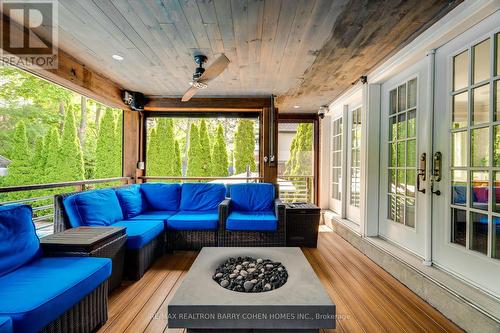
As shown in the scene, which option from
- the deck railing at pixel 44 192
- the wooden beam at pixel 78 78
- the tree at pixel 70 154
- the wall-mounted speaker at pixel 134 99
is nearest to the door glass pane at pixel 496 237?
the deck railing at pixel 44 192

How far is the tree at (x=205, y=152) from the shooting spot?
6152mm

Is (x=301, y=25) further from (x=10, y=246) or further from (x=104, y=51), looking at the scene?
(x=10, y=246)


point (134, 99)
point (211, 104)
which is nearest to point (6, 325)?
point (134, 99)

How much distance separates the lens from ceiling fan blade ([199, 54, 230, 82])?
241cm

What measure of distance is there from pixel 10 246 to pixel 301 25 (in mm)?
2739

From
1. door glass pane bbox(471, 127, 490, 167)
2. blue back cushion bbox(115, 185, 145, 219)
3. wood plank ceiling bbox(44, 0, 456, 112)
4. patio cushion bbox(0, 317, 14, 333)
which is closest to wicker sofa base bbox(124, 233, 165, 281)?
blue back cushion bbox(115, 185, 145, 219)

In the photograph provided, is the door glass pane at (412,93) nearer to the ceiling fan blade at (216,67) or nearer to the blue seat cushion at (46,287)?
the ceiling fan blade at (216,67)

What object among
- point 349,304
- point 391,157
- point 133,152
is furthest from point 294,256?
point 133,152

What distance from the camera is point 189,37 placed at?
240 cm

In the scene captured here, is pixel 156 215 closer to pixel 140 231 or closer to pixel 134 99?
pixel 140 231

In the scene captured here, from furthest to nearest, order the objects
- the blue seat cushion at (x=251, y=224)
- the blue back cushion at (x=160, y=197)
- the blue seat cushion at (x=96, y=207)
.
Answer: the blue back cushion at (x=160, y=197) → the blue seat cushion at (x=251, y=224) → the blue seat cushion at (x=96, y=207)

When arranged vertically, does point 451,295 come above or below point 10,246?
below

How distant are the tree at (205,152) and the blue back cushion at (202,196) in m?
2.45

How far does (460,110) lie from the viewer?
2045 mm
